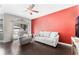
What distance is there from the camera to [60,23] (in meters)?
2.46

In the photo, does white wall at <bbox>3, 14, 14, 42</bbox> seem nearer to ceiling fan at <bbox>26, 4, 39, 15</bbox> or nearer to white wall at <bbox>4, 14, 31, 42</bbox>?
white wall at <bbox>4, 14, 31, 42</bbox>

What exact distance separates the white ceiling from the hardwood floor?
742 millimetres

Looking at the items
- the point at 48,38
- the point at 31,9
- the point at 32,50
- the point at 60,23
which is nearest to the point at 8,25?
the point at 31,9

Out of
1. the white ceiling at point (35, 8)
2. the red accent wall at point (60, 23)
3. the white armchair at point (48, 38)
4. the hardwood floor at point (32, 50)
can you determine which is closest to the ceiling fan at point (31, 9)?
the white ceiling at point (35, 8)

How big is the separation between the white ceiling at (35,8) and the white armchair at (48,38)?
473 mm

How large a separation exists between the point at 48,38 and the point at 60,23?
452mm

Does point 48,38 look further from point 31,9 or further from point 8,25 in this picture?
point 8,25

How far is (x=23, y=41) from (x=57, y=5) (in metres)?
1.16

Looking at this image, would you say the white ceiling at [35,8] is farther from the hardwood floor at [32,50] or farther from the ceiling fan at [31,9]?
the hardwood floor at [32,50]

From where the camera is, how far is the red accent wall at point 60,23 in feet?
7.79

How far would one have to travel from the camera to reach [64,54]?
94.0 inches
